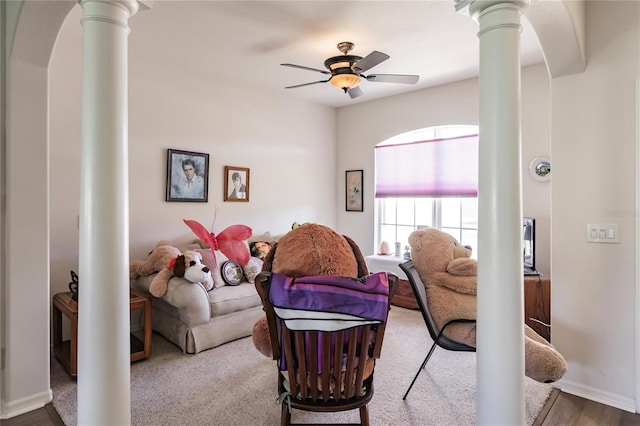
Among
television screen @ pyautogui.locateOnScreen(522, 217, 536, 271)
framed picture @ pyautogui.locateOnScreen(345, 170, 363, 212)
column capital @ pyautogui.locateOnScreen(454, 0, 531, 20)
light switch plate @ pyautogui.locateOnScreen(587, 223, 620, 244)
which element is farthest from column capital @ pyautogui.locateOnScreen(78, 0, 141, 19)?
framed picture @ pyautogui.locateOnScreen(345, 170, 363, 212)

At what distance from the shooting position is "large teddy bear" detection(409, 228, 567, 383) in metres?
1.89

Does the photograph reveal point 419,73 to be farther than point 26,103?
Yes

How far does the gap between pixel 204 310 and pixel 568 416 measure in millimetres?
2548

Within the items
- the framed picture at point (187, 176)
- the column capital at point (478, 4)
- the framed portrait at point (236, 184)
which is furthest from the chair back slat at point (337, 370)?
the framed portrait at point (236, 184)

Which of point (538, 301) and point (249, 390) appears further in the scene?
point (538, 301)

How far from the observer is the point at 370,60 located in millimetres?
2670

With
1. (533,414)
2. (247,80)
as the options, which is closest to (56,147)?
(247,80)

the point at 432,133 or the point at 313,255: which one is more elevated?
the point at 432,133

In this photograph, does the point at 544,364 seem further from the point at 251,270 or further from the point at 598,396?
the point at 251,270

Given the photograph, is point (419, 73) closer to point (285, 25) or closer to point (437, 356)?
point (285, 25)

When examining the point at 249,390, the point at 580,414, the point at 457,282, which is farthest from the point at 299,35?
the point at 580,414

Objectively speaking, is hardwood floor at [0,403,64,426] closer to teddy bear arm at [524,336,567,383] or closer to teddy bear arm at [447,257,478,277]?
teddy bear arm at [447,257,478,277]

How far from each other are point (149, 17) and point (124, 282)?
2260mm

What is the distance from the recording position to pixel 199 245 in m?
3.68
